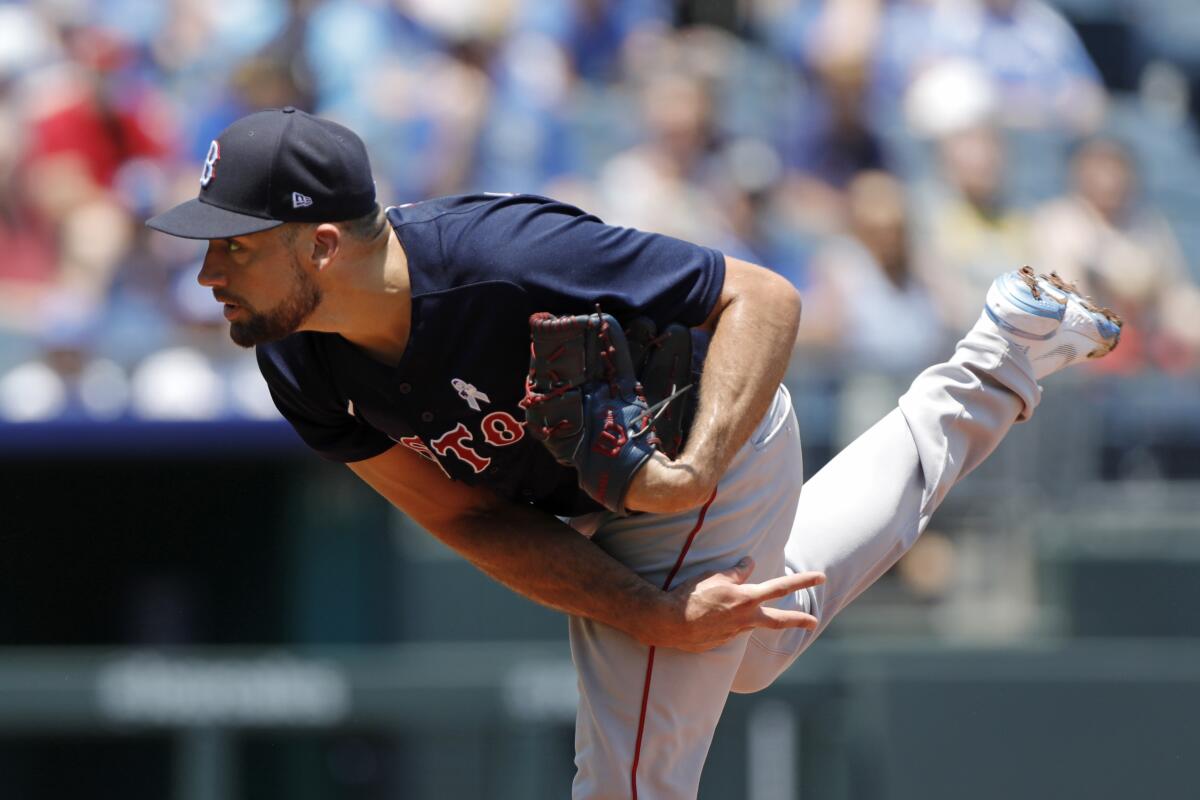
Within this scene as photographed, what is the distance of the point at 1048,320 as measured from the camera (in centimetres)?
382

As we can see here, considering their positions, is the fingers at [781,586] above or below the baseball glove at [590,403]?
below

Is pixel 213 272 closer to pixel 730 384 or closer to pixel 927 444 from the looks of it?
pixel 730 384

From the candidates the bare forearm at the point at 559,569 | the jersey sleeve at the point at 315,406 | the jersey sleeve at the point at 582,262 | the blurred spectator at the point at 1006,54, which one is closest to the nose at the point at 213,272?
the jersey sleeve at the point at 315,406

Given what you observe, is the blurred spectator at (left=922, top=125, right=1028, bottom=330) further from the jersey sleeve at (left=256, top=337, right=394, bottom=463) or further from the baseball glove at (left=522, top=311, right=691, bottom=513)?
the baseball glove at (left=522, top=311, right=691, bottom=513)

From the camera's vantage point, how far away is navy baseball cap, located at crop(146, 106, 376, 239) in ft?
10.2

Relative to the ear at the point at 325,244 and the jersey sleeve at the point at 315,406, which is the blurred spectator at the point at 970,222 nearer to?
the jersey sleeve at the point at 315,406

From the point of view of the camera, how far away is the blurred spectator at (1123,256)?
7879 mm

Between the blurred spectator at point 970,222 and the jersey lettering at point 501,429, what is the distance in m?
4.70

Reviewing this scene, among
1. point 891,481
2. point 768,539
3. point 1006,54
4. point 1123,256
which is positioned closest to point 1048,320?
point 891,481

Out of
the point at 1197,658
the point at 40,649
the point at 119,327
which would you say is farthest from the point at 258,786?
the point at 1197,658

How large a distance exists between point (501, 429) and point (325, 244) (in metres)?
0.50

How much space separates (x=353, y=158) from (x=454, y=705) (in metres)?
3.98

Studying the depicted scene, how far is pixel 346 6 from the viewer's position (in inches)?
347

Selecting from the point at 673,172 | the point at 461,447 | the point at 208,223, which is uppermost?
the point at 208,223
